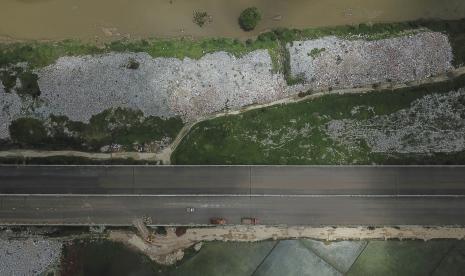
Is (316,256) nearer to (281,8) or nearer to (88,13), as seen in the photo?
(281,8)

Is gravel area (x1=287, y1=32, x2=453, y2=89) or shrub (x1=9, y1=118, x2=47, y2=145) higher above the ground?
gravel area (x1=287, y1=32, x2=453, y2=89)

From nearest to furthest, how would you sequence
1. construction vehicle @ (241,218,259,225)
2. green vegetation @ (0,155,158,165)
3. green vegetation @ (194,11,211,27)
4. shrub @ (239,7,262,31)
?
construction vehicle @ (241,218,259,225)
green vegetation @ (0,155,158,165)
shrub @ (239,7,262,31)
green vegetation @ (194,11,211,27)

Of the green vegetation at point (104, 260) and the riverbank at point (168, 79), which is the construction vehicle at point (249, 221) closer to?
the green vegetation at point (104, 260)

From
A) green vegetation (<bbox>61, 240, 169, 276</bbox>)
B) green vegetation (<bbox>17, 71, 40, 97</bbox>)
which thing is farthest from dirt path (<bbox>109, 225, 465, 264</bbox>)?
green vegetation (<bbox>17, 71, 40, 97</bbox>)

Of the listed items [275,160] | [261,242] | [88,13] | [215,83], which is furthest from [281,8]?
[261,242]

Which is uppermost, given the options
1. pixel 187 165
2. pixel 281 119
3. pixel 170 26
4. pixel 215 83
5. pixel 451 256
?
pixel 170 26

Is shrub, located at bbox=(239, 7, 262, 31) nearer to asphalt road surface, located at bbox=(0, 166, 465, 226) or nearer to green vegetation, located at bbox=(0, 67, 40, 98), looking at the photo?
asphalt road surface, located at bbox=(0, 166, 465, 226)

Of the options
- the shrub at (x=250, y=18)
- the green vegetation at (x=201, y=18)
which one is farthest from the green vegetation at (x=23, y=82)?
the shrub at (x=250, y=18)
